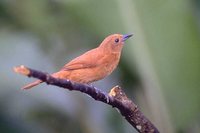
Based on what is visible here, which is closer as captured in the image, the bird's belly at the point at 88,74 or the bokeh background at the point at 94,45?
the bird's belly at the point at 88,74

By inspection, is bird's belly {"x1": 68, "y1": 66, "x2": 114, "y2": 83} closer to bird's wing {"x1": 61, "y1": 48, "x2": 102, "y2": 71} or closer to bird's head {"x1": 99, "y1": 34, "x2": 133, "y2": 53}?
bird's wing {"x1": 61, "y1": 48, "x2": 102, "y2": 71}

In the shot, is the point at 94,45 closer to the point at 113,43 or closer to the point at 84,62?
the point at 113,43

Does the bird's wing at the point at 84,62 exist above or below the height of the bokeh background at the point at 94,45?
below

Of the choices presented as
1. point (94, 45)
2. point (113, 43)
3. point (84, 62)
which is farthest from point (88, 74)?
point (94, 45)

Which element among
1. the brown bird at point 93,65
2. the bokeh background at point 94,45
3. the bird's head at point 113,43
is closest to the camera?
the brown bird at point 93,65

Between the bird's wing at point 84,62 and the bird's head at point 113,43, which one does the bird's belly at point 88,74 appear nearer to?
the bird's wing at point 84,62

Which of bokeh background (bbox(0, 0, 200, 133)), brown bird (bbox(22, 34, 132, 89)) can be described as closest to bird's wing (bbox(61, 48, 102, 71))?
brown bird (bbox(22, 34, 132, 89))

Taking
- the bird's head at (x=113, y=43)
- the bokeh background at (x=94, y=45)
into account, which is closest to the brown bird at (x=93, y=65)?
the bird's head at (x=113, y=43)
